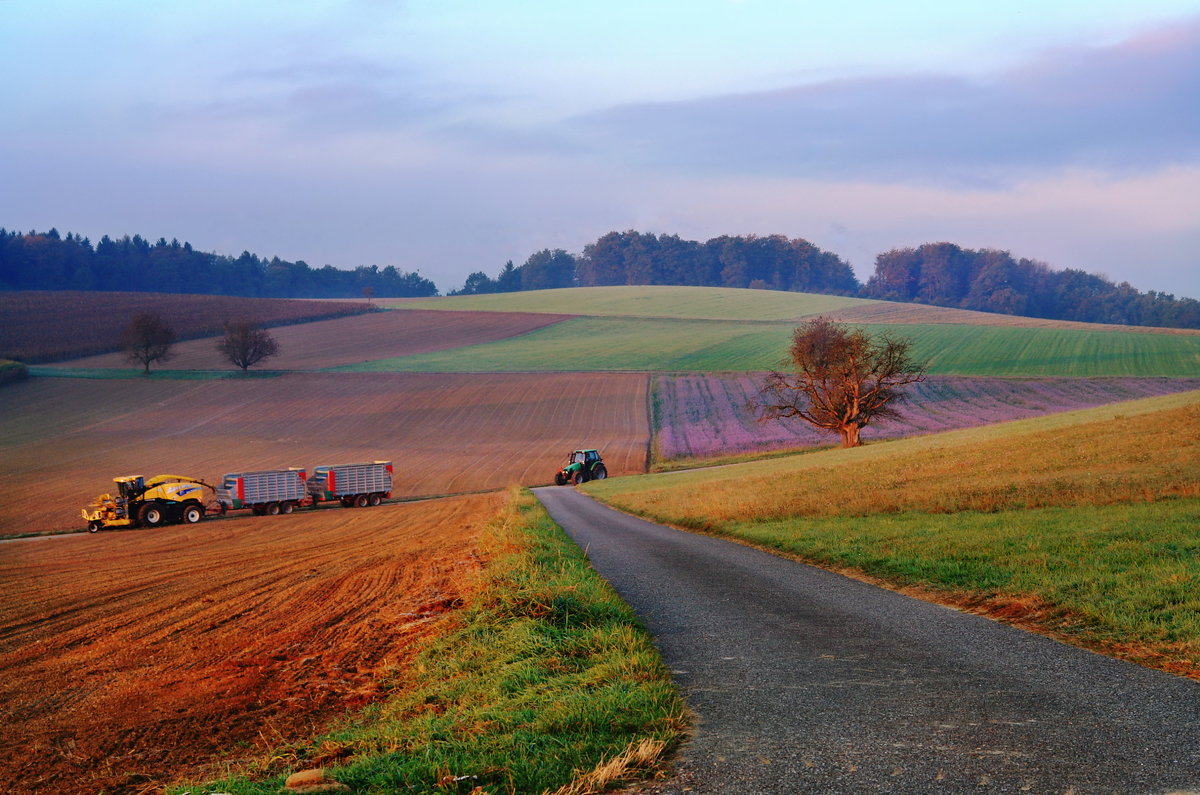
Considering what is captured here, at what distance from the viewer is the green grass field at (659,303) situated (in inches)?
5239

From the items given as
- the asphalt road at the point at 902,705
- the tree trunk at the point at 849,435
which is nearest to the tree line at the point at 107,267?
the tree trunk at the point at 849,435

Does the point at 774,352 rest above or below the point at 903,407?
above

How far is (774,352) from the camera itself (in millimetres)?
92812

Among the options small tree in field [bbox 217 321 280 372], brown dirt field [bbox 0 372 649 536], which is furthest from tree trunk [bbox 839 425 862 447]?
small tree in field [bbox 217 321 280 372]

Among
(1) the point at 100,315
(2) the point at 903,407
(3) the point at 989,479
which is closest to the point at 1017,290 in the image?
→ (2) the point at 903,407

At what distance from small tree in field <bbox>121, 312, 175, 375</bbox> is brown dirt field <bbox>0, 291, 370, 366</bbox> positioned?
11.9m

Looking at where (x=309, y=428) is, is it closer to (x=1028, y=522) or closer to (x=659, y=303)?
(x=1028, y=522)

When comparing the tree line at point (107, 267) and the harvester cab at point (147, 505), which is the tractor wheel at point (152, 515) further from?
the tree line at point (107, 267)

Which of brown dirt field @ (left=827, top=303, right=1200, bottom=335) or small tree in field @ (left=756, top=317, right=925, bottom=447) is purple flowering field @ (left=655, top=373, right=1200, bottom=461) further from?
brown dirt field @ (left=827, top=303, right=1200, bottom=335)

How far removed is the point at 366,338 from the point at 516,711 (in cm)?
10544

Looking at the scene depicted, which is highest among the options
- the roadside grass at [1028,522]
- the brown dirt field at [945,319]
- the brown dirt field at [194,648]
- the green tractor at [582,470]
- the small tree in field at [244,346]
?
the brown dirt field at [945,319]

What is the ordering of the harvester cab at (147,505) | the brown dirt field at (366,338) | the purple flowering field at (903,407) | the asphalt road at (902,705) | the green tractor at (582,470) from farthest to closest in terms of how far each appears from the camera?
the brown dirt field at (366,338) < the purple flowering field at (903,407) < the green tractor at (582,470) < the harvester cab at (147,505) < the asphalt road at (902,705)

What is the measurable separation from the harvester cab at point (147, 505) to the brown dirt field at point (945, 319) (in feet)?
296

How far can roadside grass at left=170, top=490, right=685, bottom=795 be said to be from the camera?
20.1 ft
